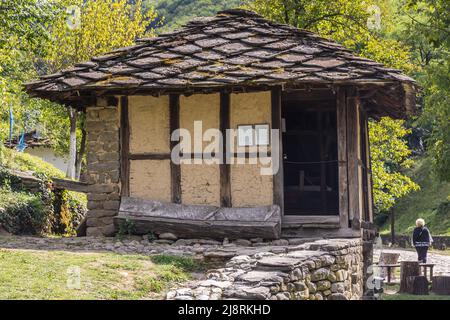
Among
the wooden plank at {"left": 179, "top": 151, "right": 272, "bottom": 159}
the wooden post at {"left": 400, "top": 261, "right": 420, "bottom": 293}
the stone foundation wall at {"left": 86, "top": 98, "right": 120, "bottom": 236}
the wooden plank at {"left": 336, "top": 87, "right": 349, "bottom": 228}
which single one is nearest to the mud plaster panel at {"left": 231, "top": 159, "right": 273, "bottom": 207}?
the wooden plank at {"left": 179, "top": 151, "right": 272, "bottom": 159}

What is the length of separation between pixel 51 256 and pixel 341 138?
17.4 feet

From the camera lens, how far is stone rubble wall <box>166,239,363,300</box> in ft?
24.2

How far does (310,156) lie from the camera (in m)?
16.1

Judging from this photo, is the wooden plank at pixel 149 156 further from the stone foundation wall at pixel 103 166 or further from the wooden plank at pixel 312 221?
the wooden plank at pixel 312 221

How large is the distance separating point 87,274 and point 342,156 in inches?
216

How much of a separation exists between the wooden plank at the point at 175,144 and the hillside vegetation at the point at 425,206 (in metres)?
23.7

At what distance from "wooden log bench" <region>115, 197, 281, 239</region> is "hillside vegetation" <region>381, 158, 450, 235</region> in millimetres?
23569

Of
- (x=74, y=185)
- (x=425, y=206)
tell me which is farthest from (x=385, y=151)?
(x=425, y=206)

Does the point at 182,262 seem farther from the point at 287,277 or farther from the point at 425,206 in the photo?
the point at 425,206

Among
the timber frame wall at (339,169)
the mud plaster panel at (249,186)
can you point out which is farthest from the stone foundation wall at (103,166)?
the mud plaster panel at (249,186)

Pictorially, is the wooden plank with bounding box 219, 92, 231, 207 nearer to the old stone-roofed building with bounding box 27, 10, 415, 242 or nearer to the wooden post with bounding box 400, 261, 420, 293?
the old stone-roofed building with bounding box 27, 10, 415, 242

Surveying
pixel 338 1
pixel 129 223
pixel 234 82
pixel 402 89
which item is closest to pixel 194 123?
pixel 234 82

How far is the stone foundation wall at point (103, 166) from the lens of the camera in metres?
13.2
